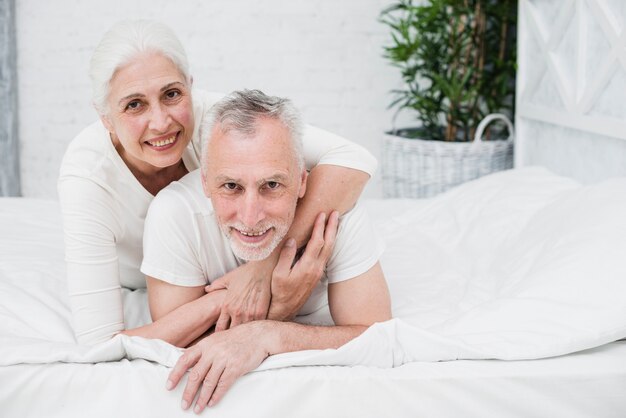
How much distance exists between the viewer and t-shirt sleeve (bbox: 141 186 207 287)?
4.89ft

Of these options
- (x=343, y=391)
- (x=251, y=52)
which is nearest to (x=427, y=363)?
(x=343, y=391)

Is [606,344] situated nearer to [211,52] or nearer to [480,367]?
[480,367]

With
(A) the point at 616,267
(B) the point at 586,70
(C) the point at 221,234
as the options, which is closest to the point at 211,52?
(B) the point at 586,70

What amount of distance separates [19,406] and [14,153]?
10.8 feet

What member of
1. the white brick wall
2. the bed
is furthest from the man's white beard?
the white brick wall

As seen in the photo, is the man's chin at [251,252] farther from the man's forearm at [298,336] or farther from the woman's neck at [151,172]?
the woman's neck at [151,172]

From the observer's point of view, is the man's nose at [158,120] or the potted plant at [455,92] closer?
the man's nose at [158,120]

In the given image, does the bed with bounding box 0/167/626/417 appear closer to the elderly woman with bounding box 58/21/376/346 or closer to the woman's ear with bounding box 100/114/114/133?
the elderly woman with bounding box 58/21/376/346

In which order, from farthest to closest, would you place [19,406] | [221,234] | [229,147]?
[221,234] → [229,147] → [19,406]

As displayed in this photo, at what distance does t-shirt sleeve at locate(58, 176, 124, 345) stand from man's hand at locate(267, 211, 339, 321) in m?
0.37

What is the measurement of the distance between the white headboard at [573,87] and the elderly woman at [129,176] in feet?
3.08

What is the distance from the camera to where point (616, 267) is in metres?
1.44

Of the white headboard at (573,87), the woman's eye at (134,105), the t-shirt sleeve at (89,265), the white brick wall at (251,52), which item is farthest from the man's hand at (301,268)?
the white brick wall at (251,52)

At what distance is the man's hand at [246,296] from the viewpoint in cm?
148
